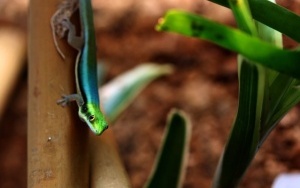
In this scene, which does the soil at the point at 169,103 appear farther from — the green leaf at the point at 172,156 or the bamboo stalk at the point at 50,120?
the bamboo stalk at the point at 50,120

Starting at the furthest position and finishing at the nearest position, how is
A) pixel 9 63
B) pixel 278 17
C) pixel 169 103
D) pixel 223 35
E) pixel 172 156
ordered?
pixel 169 103 < pixel 9 63 < pixel 172 156 < pixel 278 17 < pixel 223 35

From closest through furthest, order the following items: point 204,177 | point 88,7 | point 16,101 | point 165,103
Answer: point 88,7, point 204,177, point 165,103, point 16,101

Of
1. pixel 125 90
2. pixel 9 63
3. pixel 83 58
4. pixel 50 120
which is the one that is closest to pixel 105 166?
pixel 50 120

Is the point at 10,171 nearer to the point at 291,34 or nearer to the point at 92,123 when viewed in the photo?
the point at 92,123

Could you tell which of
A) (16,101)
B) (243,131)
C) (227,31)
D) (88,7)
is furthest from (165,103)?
(227,31)

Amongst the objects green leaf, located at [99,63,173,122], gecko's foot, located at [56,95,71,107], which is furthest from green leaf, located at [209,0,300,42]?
green leaf, located at [99,63,173,122]

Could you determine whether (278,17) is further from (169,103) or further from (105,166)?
(169,103)
